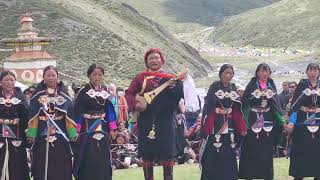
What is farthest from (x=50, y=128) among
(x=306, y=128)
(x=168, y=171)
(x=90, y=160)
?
(x=306, y=128)

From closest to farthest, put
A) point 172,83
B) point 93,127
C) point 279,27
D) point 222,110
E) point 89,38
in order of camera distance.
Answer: point 93,127, point 172,83, point 222,110, point 89,38, point 279,27

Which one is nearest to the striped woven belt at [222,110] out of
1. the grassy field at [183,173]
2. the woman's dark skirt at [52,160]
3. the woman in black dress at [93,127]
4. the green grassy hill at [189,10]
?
the woman in black dress at [93,127]

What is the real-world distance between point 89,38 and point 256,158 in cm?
2927

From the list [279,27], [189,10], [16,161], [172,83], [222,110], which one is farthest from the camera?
[189,10]

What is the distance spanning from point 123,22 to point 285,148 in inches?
1298

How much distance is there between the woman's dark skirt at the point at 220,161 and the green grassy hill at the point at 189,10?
104284 millimetres

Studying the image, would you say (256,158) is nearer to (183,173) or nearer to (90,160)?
(183,173)

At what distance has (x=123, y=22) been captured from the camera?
4697 cm

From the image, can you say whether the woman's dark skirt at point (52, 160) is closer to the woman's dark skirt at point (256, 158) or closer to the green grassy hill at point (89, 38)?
the woman's dark skirt at point (256, 158)

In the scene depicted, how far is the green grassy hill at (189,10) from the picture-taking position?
4801 inches

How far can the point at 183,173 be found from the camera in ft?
40.2

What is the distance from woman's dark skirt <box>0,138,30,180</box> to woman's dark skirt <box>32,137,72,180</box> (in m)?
0.19

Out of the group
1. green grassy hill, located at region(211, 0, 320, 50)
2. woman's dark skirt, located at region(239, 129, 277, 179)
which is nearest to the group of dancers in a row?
woman's dark skirt, located at region(239, 129, 277, 179)

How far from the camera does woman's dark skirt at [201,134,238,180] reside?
10.2 metres
